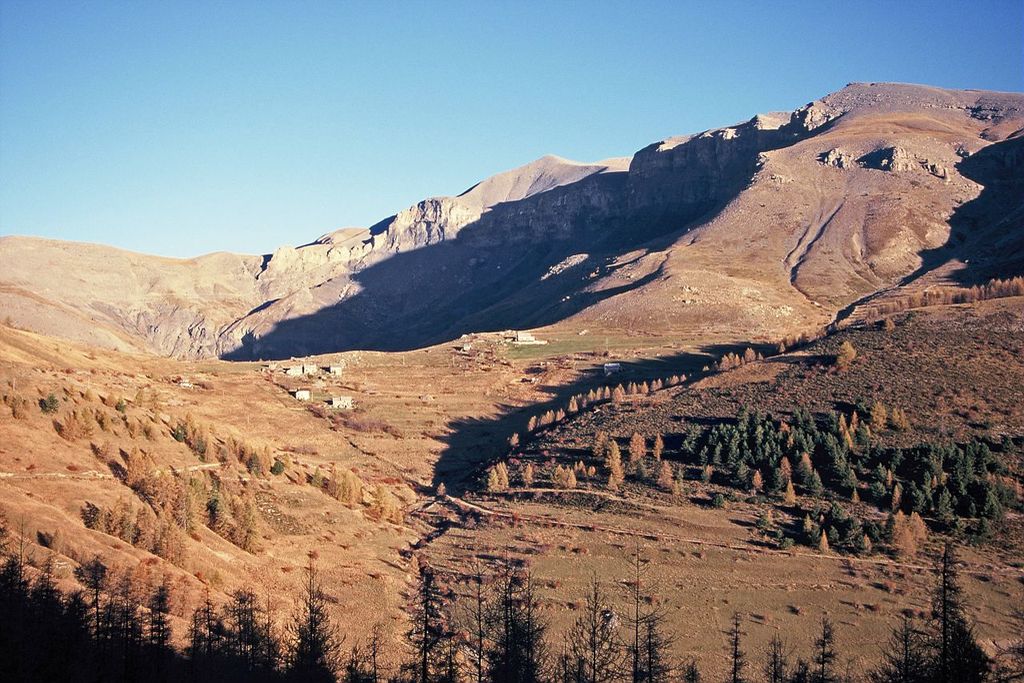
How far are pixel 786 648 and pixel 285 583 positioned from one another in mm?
25002

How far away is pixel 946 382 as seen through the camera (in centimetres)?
7719

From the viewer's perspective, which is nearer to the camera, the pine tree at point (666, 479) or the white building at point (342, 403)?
the pine tree at point (666, 479)

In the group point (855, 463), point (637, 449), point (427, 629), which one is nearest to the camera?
point (427, 629)

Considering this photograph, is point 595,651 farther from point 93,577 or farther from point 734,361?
point 734,361

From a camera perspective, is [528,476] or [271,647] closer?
[271,647]

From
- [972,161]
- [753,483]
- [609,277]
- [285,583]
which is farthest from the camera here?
[972,161]

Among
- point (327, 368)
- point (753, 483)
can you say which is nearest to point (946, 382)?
point (753, 483)

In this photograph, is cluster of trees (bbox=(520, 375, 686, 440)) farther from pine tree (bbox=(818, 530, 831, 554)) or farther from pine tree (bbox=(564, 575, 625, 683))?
pine tree (bbox=(564, 575, 625, 683))

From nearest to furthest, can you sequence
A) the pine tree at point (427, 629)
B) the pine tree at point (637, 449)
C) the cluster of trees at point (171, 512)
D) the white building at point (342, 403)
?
the pine tree at point (427, 629), the cluster of trees at point (171, 512), the pine tree at point (637, 449), the white building at point (342, 403)

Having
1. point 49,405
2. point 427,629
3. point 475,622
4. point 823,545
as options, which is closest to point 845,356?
point 823,545

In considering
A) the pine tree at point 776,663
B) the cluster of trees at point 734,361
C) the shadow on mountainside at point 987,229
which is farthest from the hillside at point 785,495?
the shadow on mountainside at point 987,229

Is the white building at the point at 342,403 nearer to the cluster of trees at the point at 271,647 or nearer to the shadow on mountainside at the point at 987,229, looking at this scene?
the cluster of trees at the point at 271,647

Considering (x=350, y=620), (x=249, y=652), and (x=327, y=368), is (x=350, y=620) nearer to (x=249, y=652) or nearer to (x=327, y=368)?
(x=249, y=652)

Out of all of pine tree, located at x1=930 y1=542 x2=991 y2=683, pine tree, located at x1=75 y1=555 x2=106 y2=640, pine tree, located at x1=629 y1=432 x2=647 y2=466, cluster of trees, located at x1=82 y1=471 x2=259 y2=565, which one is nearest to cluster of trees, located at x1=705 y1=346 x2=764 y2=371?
pine tree, located at x1=629 y1=432 x2=647 y2=466
